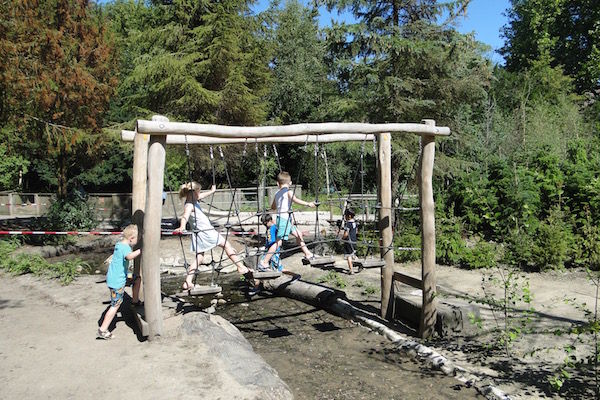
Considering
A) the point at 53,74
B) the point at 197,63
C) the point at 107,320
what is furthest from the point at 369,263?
the point at 197,63

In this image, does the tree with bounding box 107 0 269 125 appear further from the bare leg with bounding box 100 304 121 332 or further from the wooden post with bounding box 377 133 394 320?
the bare leg with bounding box 100 304 121 332

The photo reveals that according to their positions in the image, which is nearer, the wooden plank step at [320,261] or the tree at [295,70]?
the wooden plank step at [320,261]

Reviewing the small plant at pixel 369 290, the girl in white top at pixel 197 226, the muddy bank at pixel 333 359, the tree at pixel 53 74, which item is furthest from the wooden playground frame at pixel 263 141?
the tree at pixel 53 74

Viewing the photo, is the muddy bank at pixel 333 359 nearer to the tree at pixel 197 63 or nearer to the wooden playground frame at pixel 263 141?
the wooden playground frame at pixel 263 141

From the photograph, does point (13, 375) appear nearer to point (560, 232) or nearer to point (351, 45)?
point (560, 232)

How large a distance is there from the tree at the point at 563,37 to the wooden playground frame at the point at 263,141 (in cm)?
3064

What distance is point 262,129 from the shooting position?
6.32 m

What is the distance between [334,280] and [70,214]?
10098 millimetres

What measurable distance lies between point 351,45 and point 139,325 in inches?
399

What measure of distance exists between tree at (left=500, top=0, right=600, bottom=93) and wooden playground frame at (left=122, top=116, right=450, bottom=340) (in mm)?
30637

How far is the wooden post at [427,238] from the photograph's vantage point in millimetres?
6645

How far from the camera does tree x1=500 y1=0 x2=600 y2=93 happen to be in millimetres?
33812

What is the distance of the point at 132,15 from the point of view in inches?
1630

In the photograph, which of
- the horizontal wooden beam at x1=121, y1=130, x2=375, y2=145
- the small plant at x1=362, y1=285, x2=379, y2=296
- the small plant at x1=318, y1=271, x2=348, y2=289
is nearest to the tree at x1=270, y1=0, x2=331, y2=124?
the small plant at x1=318, y1=271, x2=348, y2=289
